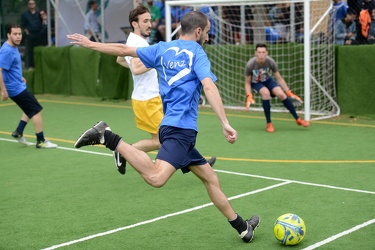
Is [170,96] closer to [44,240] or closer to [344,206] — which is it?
[44,240]

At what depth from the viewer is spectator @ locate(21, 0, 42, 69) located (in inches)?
861

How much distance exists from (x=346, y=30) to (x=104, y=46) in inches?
412

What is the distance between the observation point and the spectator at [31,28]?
71.8 feet

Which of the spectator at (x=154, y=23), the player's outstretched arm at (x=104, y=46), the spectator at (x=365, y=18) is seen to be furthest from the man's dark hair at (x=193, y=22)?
the spectator at (x=154, y=23)

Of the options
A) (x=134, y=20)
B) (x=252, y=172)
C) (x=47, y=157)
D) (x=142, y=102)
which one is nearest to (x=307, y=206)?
(x=252, y=172)

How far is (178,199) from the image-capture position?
27.2 ft

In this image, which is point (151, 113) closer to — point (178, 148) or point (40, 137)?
point (178, 148)

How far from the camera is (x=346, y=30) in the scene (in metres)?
15.9

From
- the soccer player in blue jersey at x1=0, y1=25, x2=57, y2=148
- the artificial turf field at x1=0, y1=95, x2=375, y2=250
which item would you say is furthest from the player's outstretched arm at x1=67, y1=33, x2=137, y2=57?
the soccer player in blue jersey at x1=0, y1=25, x2=57, y2=148

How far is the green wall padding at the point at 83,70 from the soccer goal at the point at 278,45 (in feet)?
8.96

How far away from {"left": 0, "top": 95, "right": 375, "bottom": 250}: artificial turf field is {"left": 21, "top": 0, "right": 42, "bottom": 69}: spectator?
8.55 meters

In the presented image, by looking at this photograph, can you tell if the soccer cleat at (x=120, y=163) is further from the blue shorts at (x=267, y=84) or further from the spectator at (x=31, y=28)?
the spectator at (x=31, y=28)

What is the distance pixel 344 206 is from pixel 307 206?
1.34ft

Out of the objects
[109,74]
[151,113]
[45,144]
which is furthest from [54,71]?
[151,113]
